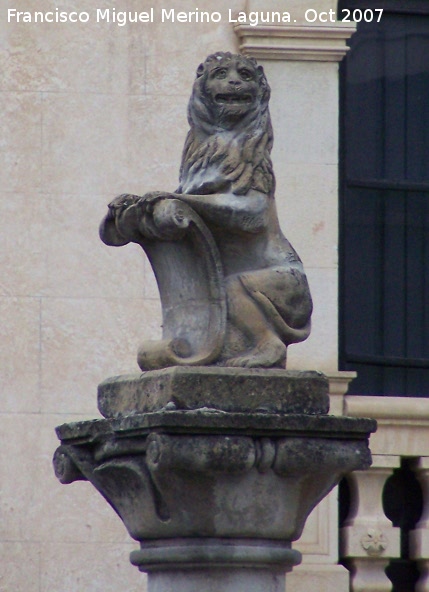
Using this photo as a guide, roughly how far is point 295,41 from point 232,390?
501 centimetres

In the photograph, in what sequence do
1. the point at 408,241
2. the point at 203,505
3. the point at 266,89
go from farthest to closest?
the point at 408,241
the point at 266,89
the point at 203,505

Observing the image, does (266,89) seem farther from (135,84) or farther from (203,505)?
(135,84)

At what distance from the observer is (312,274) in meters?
14.5

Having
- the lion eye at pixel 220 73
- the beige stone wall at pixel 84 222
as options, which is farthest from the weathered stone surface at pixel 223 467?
the beige stone wall at pixel 84 222

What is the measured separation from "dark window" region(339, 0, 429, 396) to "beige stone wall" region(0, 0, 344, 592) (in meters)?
0.54

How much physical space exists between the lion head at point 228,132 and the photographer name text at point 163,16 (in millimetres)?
3547

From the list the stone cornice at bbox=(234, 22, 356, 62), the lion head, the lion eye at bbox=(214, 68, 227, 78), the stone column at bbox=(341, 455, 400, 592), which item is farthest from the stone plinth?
the stone cornice at bbox=(234, 22, 356, 62)

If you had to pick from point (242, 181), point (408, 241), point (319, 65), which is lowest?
point (242, 181)

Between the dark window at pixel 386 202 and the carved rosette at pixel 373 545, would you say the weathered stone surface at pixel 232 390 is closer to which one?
the carved rosette at pixel 373 545

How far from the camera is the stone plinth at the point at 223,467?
32.6 feet

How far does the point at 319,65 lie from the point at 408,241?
4.90 ft

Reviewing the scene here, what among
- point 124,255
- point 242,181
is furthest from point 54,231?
point 242,181

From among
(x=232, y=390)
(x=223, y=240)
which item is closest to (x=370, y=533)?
(x=223, y=240)

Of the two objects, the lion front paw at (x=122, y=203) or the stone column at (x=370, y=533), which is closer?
the lion front paw at (x=122, y=203)
